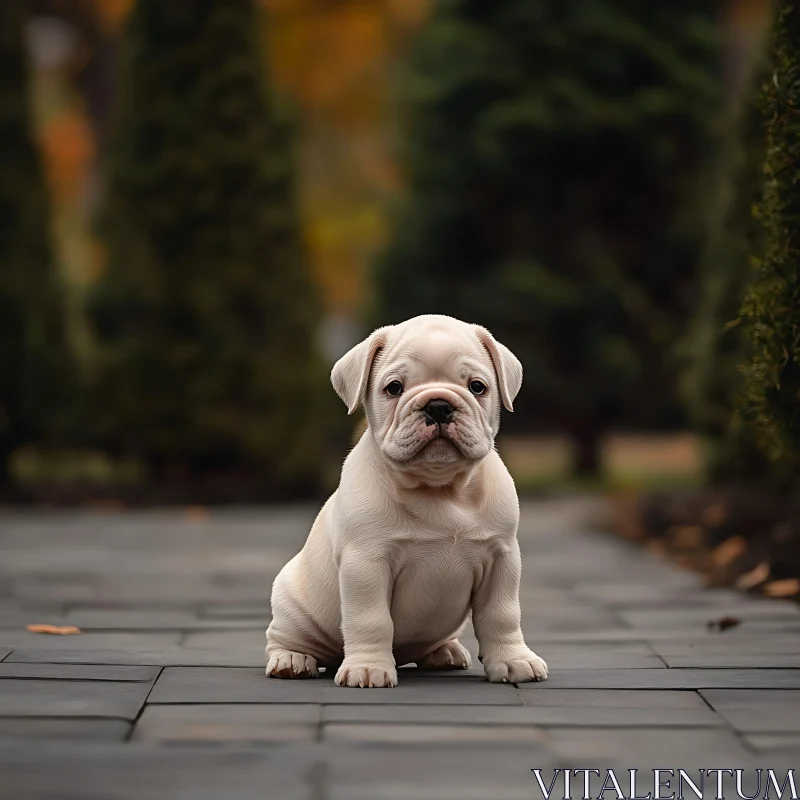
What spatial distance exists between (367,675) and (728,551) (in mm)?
4495

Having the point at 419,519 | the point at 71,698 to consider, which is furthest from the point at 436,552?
the point at 71,698

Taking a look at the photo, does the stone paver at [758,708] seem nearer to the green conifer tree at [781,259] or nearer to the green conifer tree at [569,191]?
the green conifer tree at [781,259]

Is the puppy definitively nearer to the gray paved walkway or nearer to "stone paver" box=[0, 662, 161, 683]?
the gray paved walkway

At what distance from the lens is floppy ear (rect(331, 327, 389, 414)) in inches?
182

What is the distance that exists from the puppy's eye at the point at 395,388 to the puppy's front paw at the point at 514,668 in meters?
0.96

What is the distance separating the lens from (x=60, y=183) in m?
29.0

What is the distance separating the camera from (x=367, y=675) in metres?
4.48

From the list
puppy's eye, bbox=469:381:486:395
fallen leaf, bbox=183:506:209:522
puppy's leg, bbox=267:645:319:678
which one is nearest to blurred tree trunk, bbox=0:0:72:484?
fallen leaf, bbox=183:506:209:522

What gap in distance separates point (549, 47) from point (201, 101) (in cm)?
474

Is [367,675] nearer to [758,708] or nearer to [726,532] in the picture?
[758,708]

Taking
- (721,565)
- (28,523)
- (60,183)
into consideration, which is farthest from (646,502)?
(60,183)

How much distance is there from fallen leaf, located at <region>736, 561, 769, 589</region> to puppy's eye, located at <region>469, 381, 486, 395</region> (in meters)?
3.28

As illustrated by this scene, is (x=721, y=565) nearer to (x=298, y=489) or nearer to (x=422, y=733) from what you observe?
(x=422, y=733)

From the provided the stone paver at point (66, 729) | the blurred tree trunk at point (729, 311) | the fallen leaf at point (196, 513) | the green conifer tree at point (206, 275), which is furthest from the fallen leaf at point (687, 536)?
the stone paver at point (66, 729)
